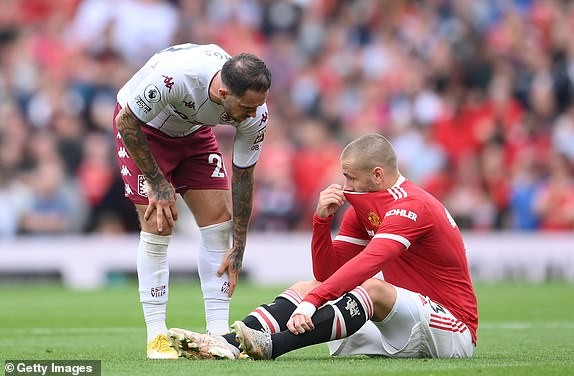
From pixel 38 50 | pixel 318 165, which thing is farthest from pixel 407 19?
pixel 38 50

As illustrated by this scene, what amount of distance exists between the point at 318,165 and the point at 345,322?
11.5m

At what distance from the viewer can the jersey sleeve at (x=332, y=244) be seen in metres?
7.30

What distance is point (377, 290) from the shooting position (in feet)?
22.5

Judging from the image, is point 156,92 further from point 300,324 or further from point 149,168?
point 300,324

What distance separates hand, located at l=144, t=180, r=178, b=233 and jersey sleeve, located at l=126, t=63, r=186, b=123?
1.49 ft

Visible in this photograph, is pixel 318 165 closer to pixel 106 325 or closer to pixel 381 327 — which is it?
pixel 106 325

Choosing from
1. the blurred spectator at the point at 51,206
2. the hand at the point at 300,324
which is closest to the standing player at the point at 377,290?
the hand at the point at 300,324

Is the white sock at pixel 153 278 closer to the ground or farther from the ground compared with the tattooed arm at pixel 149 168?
closer to the ground

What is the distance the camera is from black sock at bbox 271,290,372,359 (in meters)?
6.78

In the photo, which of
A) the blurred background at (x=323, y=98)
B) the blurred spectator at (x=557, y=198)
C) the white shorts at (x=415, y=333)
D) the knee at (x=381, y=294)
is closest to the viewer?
the knee at (x=381, y=294)

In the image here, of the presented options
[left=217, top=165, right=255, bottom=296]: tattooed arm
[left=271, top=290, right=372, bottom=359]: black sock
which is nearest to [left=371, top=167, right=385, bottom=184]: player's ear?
[left=271, top=290, right=372, bottom=359]: black sock

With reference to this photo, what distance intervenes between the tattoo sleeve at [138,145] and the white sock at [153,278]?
0.46 m

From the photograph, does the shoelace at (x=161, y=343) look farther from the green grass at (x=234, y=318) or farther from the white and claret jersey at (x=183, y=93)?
the white and claret jersey at (x=183, y=93)

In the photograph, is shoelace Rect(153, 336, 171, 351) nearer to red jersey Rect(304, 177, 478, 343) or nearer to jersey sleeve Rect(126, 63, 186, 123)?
red jersey Rect(304, 177, 478, 343)
